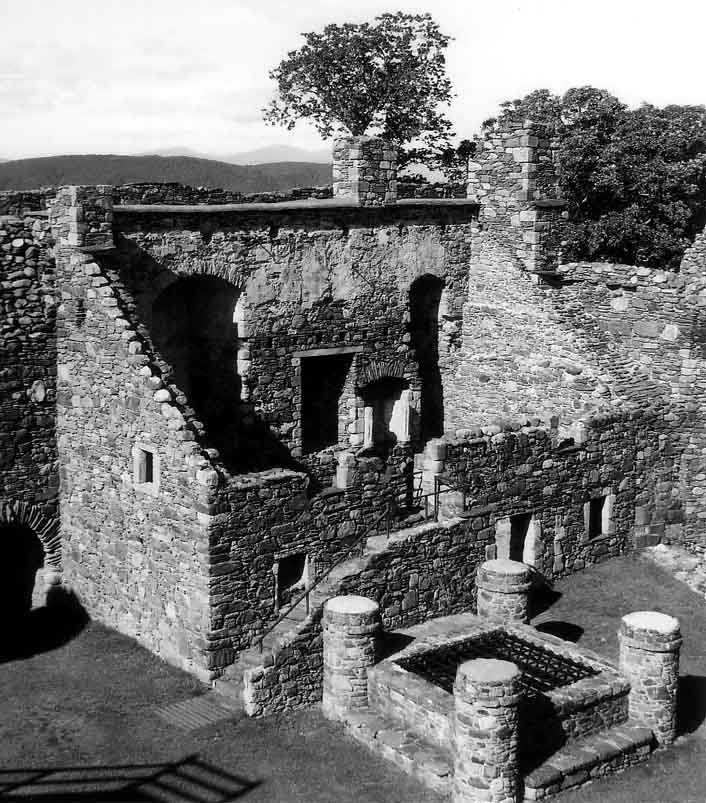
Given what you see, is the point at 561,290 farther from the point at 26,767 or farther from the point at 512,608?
the point at 26,767

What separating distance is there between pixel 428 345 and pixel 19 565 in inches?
444

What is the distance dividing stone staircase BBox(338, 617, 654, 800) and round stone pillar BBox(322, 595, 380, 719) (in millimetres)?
170

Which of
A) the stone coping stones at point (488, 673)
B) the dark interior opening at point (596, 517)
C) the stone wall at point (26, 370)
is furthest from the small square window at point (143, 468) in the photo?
the dark interior opening at point (596, 517)

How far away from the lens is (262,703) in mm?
19859

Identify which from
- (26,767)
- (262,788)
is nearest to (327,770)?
(262,788)

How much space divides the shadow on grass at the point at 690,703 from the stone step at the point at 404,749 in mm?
4545

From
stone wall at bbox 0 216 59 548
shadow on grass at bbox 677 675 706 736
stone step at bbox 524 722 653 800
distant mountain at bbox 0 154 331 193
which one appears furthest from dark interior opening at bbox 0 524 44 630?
distant mountain at bbox 0 154 331 193

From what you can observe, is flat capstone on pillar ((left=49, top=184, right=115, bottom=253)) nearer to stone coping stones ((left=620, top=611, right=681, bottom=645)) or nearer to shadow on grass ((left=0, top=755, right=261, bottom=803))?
shadow on grass ((left=0, top=755, right=261, bottom=803))

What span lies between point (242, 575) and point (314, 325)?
7483 millimetres

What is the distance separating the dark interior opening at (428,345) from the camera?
2947 cm

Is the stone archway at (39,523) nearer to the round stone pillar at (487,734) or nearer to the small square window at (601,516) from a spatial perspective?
the round stone pillar at (487,734)

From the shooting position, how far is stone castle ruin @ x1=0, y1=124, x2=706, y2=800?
21047 millimetres

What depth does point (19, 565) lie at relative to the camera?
24453 mm

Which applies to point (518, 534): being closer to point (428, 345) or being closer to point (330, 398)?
point (330, 398)
